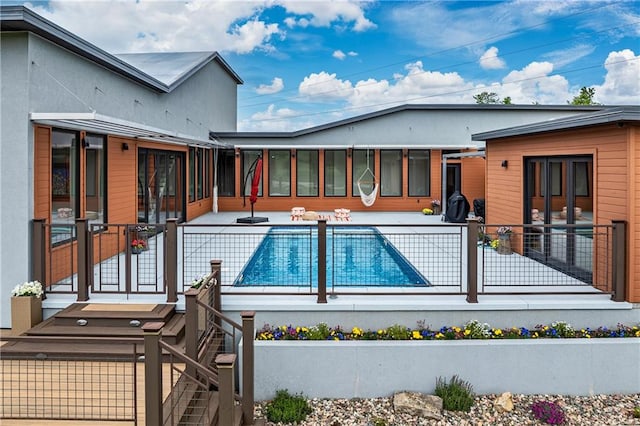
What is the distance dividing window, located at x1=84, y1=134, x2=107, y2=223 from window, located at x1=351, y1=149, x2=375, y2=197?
1169cm

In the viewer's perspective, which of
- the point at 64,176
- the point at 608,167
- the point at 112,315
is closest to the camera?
the point at 112,315

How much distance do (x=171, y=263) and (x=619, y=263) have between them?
594 cm

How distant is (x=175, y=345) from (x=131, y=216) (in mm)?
5658

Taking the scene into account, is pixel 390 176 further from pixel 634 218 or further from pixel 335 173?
pixel 634 218

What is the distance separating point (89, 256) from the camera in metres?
7.15

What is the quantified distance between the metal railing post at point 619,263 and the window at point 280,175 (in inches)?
556

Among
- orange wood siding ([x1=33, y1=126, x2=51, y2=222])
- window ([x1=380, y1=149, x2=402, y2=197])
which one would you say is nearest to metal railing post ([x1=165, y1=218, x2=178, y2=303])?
orange wood siding ([x1=33, y1=126, x2=51, y2=222])

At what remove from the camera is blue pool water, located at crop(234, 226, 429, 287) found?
8.08 m

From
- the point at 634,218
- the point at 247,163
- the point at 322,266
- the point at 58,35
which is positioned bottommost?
the point at 322,266

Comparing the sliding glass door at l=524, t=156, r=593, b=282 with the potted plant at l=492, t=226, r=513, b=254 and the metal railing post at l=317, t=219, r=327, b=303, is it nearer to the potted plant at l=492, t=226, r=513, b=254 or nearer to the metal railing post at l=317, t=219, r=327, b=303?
the potted plant at l=492, t=226, r=513, b=254

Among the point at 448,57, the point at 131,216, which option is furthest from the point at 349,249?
the point at 448,57

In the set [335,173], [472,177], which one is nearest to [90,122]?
[335,173]

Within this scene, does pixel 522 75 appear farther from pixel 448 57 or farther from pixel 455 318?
pixel 455 318

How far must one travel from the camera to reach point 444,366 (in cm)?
625
